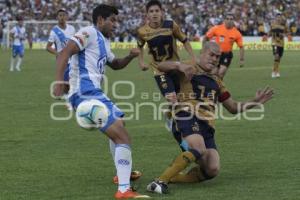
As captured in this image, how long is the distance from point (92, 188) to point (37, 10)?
51625 mm

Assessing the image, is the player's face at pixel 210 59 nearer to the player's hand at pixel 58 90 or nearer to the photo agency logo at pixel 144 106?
the photo agency logo at pixel 144 106

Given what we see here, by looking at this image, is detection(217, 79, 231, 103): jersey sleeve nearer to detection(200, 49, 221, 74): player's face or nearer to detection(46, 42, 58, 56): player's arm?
detection(200, 49, 221, 74): player's face

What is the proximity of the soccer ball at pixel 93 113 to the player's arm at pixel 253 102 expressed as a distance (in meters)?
1.82

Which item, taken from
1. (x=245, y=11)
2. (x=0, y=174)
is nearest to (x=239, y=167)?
(x=0, y=174)

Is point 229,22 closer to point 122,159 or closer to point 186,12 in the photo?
point 122,159

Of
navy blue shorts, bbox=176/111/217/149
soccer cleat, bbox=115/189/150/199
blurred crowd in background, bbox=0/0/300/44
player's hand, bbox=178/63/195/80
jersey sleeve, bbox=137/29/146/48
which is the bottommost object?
soccer cleat, bbox=115/189/150/199

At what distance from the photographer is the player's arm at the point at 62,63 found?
788 centimetres

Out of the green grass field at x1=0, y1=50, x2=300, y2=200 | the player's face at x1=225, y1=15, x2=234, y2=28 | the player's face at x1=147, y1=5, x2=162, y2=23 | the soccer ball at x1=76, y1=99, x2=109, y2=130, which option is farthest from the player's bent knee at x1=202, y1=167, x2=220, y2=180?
the player's face at x1=225, y1=15, x2=234, y2=28

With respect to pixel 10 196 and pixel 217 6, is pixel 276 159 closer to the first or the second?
pixel 10 196

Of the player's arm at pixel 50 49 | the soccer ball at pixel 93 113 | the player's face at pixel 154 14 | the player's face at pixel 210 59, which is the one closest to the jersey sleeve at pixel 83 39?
the soccer ball at pixel 93 113

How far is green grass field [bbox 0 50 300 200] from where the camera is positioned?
8.53m

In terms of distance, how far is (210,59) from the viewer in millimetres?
9102

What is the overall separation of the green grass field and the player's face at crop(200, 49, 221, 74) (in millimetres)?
1345

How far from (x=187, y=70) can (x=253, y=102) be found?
0.94 m
